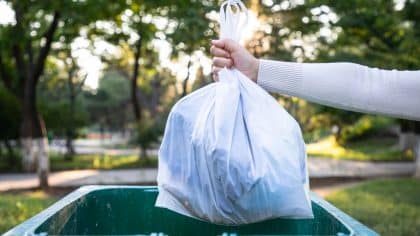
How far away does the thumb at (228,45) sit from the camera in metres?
1.72

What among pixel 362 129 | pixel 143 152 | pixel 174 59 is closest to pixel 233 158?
pixel 174 59

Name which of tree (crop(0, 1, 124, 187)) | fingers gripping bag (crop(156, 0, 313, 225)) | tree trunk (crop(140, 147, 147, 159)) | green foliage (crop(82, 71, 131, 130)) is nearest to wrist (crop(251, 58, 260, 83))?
fingers gripping bag (crop(156, 0, 313, 225))

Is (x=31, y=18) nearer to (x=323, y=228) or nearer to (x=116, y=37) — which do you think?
(x=116, y=37)

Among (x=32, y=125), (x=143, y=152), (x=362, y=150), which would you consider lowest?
(x=362, y=150)

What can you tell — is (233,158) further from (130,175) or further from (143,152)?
(143,152)

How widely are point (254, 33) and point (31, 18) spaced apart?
4.19 metres

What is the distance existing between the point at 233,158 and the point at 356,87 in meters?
0.47

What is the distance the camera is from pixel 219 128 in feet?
5.06

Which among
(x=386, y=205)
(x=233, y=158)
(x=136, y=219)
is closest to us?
(x=233, y=158)

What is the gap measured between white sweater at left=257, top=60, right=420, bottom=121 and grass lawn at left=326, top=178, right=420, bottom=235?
3563 millimetres

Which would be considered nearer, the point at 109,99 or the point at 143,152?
the point at 143,152

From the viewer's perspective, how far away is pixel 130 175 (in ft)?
43.3

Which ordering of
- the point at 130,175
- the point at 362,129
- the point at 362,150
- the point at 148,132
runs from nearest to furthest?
the point at 130,175, the point at 148,132, the point at 362,150, the point at 362,129

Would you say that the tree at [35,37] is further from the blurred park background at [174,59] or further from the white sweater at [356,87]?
the white sweater at [356,87]
